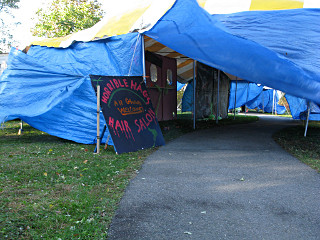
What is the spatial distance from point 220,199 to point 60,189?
6.36ft

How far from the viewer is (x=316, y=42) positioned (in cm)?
634

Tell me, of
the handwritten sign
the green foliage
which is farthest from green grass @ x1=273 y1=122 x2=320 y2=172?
the green foliage

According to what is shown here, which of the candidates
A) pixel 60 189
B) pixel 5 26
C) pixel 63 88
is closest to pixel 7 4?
pixel 5 26

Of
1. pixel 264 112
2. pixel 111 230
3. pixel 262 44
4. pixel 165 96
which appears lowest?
pixel 264 112

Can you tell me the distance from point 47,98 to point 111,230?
501 cm

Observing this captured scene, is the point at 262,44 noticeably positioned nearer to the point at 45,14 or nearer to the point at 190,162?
the point at 190,162

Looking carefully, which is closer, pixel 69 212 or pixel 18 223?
pixel 18 223

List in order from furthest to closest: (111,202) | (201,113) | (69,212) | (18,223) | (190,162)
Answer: (201,113)
(190,162)
(111,202)
(69,212)
(18,223)

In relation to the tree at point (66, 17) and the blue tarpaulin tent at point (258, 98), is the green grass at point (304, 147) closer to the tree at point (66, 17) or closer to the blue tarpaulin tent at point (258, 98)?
the blue tarpaulin tent at point (258, 98)

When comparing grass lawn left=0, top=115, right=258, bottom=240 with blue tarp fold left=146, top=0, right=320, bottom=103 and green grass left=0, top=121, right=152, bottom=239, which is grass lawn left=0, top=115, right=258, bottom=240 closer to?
green grass left=0, top=121, right=152, bottom=239

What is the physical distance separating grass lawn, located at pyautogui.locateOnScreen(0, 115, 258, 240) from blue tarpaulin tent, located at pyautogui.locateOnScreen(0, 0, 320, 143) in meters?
0.98

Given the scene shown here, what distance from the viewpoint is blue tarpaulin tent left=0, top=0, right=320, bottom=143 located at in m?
5.85

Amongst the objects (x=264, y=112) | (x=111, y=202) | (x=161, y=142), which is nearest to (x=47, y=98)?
(x=161, y=142)

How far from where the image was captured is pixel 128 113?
635 centimetres
